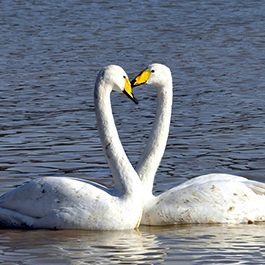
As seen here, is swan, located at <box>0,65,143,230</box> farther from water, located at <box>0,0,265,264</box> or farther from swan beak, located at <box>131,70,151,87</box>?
swan beak, located at <box>131,70,151,87</box>

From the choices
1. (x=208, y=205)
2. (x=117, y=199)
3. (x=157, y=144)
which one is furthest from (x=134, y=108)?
(x=117, y=199)

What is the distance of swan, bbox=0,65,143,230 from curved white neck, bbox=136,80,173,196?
27.0 inches

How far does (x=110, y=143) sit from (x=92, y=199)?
0.66 meters

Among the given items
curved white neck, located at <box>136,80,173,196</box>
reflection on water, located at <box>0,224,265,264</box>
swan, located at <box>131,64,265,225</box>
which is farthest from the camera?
curved white neck, located at <box>136,80,173,196</box>

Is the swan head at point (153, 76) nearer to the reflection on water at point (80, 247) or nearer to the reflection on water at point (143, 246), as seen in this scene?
the reflection on water at point (143, 246)

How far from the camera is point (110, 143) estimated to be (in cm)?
895

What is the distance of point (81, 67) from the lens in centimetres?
1920

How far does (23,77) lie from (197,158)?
6.94m

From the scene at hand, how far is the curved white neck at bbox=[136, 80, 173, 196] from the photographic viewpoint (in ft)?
31.4

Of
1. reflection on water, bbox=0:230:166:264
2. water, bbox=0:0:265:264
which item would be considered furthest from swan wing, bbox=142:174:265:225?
reflection on water, bbox=0:230:166:264

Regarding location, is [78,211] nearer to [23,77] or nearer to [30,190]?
[30,190]

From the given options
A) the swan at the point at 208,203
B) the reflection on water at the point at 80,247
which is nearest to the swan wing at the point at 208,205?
the swan at the point at 208,203

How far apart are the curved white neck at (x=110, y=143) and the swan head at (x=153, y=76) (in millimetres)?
715

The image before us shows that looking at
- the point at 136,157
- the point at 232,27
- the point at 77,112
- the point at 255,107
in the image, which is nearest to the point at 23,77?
the point at 77,112
